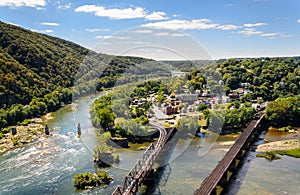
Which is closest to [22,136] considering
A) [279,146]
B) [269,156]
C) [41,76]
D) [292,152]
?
[269,156]

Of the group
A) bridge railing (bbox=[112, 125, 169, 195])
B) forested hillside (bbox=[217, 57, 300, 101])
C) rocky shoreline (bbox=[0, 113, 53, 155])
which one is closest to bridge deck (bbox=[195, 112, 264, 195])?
bridge railing (bbox=[112, 125, 169, 195])

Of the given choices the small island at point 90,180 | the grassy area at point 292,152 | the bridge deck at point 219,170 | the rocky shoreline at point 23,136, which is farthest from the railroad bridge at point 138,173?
the rocky shoreline at point 23,136

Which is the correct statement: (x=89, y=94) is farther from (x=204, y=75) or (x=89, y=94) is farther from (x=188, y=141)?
(x=188, y=141)

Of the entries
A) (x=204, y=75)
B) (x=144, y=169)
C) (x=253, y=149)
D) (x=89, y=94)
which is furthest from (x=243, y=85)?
(x=144, y=169)

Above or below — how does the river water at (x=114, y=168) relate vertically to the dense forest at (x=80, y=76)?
below

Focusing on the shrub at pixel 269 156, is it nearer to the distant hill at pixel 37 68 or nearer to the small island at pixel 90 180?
the small island at pixel 90 180

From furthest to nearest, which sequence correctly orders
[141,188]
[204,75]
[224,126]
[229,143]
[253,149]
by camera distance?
[204,75]
[224,126]
[229,143]
[253,149]
[141,188]
